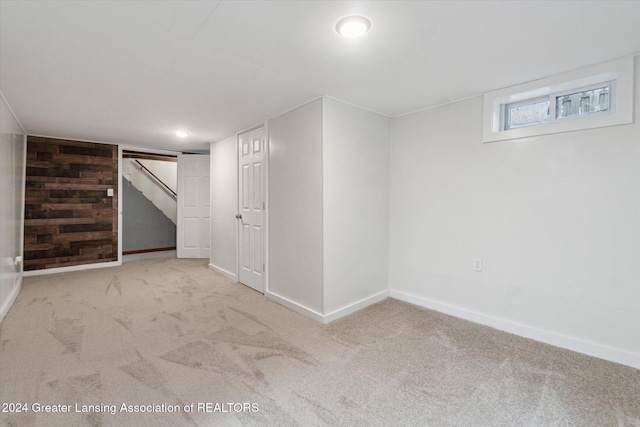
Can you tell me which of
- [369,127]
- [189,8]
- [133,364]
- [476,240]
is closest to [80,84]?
[189,8]

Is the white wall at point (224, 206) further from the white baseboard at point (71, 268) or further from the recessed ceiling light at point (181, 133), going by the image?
the white baseboard at point (71, 268)

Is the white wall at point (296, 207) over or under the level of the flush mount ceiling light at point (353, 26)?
under

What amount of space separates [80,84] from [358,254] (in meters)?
3.03

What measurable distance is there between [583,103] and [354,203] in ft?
6.79

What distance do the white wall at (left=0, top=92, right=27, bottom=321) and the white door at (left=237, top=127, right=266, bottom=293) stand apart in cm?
237

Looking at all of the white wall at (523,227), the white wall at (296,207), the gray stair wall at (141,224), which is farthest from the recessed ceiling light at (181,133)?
the white wall at (523,227)

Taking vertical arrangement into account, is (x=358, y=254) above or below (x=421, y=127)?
below

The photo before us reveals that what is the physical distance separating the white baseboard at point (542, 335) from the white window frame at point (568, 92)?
5.45 ft

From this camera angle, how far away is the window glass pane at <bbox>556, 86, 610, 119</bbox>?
88.4 inches

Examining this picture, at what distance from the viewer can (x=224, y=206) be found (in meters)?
4.58

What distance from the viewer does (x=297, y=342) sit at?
95.3 inches

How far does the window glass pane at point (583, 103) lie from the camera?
2246mm

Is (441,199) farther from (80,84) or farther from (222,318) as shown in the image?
(80,84)

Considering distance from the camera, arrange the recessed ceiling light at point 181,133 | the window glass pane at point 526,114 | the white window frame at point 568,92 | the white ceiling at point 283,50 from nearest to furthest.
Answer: the white ceiling at point 283,50
the white window frame at point 568,92
the window glass pane at point 526,114
the recessed ceiling light at point 181,133
